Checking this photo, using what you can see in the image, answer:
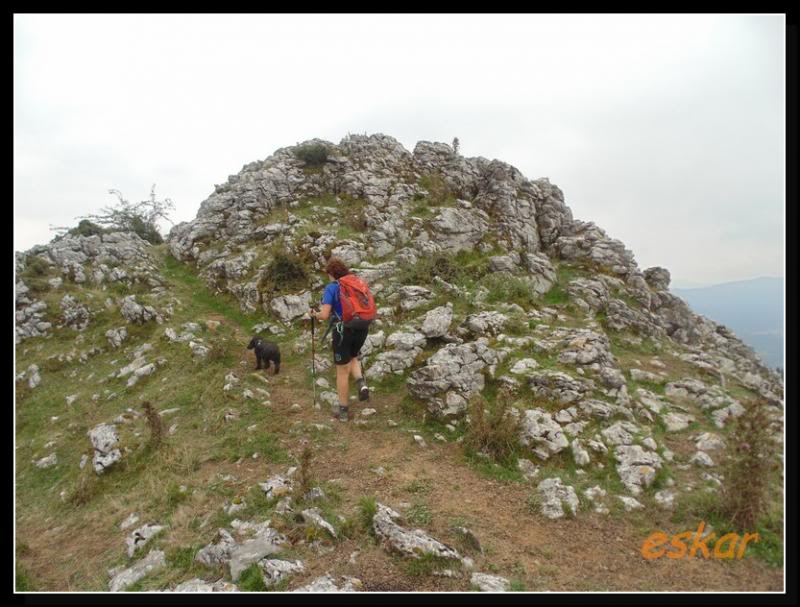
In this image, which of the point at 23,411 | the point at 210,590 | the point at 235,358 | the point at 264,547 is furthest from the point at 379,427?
the point at 23,411

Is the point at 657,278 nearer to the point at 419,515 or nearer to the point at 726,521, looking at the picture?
the point at 726,521

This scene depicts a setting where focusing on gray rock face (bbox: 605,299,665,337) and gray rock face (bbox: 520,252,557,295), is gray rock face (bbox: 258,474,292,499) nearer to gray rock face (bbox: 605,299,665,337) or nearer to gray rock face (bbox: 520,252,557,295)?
gray rock face (bbox: 605,299,665,337)

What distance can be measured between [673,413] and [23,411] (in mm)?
16522

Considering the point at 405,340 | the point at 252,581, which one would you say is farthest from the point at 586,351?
the point at 252,581

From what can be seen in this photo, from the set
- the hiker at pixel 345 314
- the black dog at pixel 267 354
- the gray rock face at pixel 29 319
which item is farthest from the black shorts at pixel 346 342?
the gray rock face at pixel 29 319

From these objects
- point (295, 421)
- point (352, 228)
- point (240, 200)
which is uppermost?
point (240, 200)

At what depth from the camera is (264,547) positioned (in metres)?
4.72

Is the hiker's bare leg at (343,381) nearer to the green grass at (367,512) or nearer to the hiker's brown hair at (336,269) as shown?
the hiker's brown hair at (336,269)

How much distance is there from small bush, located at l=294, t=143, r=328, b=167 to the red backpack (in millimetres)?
16456

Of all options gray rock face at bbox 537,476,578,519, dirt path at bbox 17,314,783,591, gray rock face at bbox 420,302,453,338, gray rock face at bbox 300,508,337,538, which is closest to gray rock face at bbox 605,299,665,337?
gray rock face at bbox 420,302,453,338

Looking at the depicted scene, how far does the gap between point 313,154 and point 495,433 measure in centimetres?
1997

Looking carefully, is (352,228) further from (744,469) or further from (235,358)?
(744,469)

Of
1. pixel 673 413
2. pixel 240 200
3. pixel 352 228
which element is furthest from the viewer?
pixel 240 200

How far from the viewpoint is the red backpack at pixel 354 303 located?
7902 millimetres
